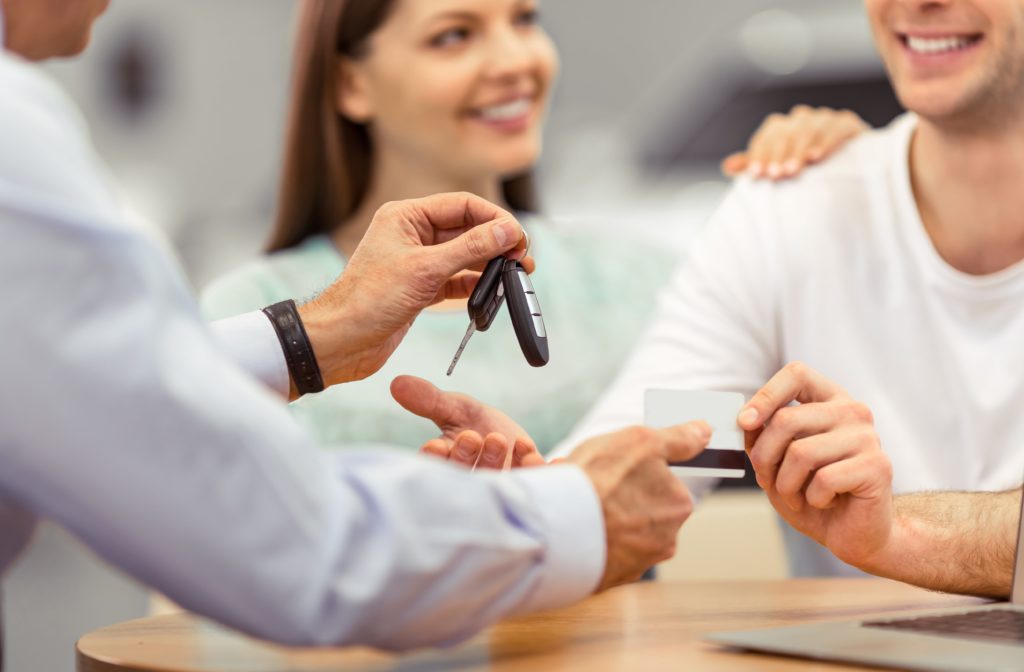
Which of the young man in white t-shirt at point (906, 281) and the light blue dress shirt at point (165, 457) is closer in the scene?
the light blue dress shirt at point (165, 457)

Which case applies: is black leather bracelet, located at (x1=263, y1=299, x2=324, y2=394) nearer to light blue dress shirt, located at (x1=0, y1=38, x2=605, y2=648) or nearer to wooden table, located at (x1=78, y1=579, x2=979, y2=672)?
wooden table, located at (x1=78, y1=579, x2=979, y2=672)

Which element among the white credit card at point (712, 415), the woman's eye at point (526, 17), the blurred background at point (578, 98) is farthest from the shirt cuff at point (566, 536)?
the blurred background at point (578, 98)

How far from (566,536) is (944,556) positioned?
2.12 feet

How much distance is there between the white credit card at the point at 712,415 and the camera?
1244mm

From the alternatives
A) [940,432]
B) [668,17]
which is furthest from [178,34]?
[940,432]

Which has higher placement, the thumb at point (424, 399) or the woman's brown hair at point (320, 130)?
the woman's brown hair at point (320, 130)

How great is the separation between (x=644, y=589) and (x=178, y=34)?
519cm

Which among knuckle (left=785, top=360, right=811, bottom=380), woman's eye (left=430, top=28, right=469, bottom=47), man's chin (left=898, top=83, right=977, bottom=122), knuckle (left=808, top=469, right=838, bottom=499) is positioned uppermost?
woman's eye (left=430, top=28, right=469, bottom=47)

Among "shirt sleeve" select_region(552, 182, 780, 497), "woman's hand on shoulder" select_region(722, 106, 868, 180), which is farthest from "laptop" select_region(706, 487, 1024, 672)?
"woman's hand on shoulder" select_region(722, 106, 868, 180)

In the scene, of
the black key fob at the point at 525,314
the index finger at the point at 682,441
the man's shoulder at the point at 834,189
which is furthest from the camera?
the man's shoulder at the point at 834,189

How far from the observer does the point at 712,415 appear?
1.26 meters

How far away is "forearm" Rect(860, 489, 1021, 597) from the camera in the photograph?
56.5 inches

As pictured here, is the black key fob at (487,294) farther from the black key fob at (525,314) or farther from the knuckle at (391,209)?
the knuckle at (391,209)

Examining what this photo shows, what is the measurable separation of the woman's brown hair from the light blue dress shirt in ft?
5.62
